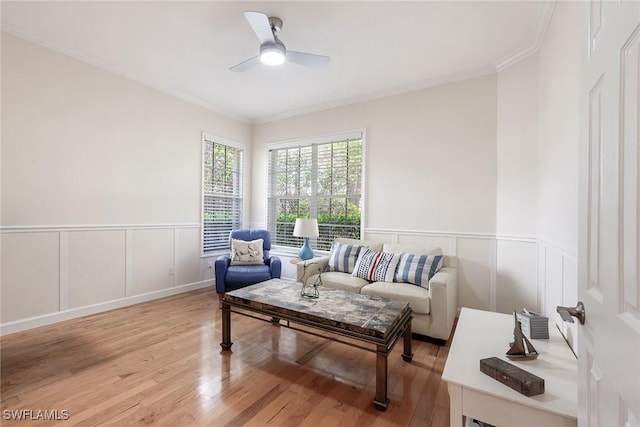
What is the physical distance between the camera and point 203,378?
6.59 feet

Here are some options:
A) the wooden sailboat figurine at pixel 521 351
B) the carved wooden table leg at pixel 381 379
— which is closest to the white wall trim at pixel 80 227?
the carved wooden table leg at pixel 381 379

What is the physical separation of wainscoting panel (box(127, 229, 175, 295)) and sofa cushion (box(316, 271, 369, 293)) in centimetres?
209

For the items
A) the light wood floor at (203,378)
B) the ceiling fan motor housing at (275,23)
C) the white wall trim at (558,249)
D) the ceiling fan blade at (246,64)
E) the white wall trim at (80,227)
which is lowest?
the light wood floor at (203,378)

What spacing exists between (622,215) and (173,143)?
442 centimetres

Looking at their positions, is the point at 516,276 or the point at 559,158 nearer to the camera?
the point at 559,158

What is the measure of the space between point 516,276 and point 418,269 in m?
1.01

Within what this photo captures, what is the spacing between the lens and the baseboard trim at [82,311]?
265 cm

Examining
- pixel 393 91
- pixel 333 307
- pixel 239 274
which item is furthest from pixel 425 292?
pixel 393 91

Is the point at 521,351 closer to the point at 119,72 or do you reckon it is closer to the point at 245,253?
the point at 245,253

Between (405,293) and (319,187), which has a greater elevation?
(319,187)

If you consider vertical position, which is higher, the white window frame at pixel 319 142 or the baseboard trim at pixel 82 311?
the white window frame at pixel 319 142

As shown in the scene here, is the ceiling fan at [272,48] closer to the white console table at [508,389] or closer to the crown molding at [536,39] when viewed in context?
the crown molding at [536,39]

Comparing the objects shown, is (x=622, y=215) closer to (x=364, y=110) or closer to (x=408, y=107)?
(x=408, y=107)

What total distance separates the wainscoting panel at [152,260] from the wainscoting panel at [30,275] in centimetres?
73
